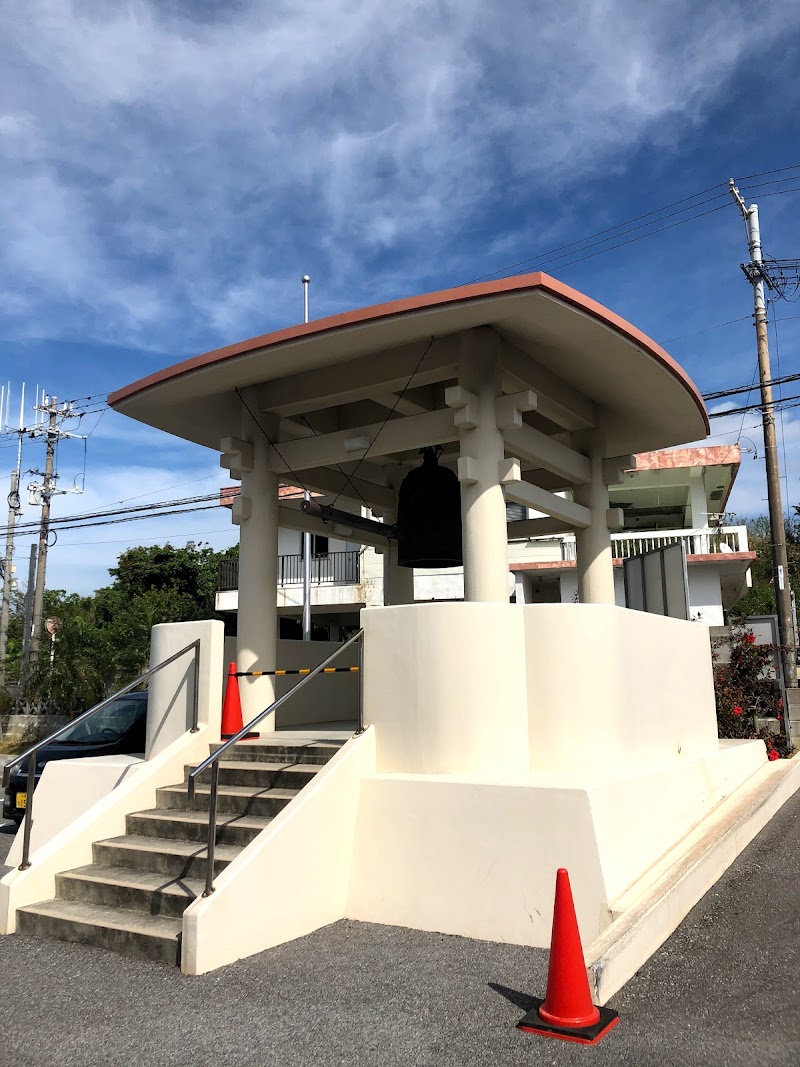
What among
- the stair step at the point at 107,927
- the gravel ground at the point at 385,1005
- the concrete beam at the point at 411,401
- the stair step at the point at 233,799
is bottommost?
the gravel ground at the point at 385,1005

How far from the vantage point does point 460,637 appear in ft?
20.4

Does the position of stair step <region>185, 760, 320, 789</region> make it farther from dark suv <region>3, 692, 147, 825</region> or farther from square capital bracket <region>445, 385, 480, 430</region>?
dark suv <region>3, 692, 147, 825</region>

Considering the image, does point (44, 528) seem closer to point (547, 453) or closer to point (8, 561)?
point (8, 561)

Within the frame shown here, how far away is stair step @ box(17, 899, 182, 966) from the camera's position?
201 inches

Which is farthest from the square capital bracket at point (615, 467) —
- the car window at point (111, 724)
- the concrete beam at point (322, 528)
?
the car window at point (111, 724)

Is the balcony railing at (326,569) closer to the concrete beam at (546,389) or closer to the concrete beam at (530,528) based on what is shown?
the concrete beam at (530,528)

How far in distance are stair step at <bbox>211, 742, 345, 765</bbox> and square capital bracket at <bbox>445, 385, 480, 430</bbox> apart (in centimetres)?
297

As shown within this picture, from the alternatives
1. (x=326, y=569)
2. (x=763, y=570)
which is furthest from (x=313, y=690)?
(x=763, y=570)

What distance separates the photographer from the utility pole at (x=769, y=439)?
20.0 m

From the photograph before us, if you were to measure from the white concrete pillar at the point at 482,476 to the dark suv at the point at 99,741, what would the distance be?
5.20m

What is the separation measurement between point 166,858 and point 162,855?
0.04 meters

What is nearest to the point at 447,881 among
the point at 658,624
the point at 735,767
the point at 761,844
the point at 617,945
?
the point at 617,945

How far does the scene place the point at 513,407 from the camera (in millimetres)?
7562

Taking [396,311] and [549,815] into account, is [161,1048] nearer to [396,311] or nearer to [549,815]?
[549,815]
